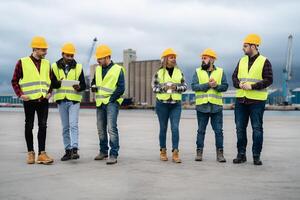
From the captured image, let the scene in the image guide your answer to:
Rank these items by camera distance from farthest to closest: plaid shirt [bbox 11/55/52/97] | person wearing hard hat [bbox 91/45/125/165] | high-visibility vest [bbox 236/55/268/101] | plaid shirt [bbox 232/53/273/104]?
person wearing hard hat [bbox 91/45/125/165], high-visibility vest [bbox 236/55/268/101], plaid shirt [bbox 232/53/273/104], plaid shirt [bbox 11/55/52/97]

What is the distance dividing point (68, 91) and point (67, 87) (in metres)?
0.07

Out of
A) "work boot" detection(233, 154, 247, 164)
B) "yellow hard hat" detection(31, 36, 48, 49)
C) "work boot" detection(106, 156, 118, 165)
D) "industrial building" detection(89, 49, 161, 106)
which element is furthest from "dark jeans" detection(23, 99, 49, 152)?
"industrial building" detection(89, 49, 161, 106)

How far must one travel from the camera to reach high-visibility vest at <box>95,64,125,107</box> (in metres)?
6.80

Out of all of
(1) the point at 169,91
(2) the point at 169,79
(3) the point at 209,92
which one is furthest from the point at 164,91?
(3) the point at 209,92

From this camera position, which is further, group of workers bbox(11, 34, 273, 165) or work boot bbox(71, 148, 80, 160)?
work boot bbox(71, 148, 80, 160)

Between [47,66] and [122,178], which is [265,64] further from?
[47,66]

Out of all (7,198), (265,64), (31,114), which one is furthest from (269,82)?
(7,198)

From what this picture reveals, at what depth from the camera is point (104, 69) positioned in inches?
274

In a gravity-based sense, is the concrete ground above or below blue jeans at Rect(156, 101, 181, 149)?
below

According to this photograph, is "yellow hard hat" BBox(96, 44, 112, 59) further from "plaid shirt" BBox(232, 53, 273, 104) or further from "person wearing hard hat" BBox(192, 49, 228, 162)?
"plaid shirt" BBox(232, 53, 273, 104)

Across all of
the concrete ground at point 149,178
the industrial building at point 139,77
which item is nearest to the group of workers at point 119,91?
the concrete ground at point 149,178

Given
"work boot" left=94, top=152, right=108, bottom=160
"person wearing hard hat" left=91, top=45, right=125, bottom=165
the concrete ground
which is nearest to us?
the concrete ground

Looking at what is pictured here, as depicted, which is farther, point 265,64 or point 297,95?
point 297,95

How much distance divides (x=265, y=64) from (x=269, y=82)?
0.31 metres
